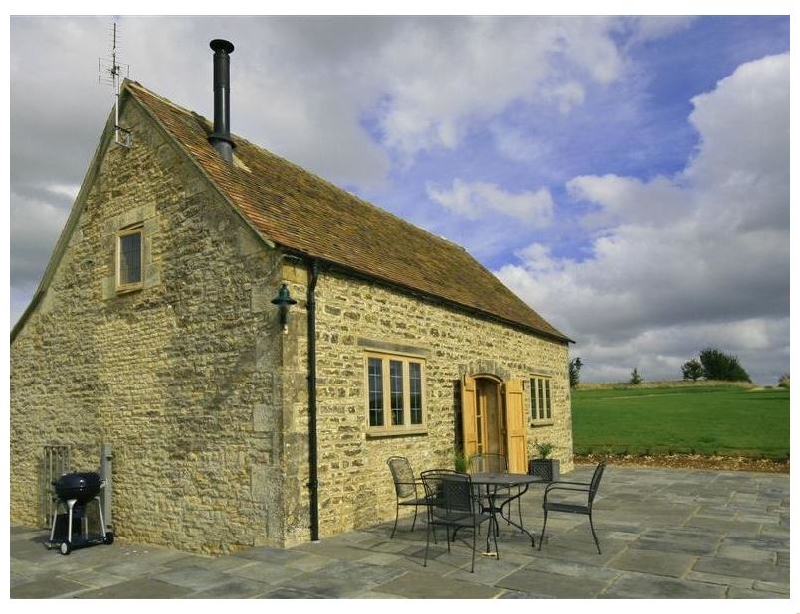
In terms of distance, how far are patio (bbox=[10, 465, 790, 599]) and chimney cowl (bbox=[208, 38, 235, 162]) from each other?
6.41 m

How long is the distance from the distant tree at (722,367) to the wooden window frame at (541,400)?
8788cm

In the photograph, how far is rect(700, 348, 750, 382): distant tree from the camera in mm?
94875

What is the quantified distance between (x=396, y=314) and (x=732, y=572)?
6051mm

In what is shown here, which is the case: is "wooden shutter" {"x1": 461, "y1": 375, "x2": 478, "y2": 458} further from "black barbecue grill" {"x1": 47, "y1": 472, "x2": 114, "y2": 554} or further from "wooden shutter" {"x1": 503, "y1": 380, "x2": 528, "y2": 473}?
"black barbecue grill" {"x1": 47, "y1": 472, "x2": 114, "y2": 554}

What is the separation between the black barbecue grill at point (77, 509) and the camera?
967 centimetres

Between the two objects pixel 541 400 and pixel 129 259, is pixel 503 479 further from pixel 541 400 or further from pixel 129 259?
pixel 541 400

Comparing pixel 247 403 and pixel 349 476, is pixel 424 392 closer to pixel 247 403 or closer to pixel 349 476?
pixel 349 476

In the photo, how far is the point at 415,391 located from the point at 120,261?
5580 millimetres

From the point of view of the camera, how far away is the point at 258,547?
824 cm

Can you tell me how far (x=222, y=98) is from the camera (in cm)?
1154

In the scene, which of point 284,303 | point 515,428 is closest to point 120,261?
point 284,303

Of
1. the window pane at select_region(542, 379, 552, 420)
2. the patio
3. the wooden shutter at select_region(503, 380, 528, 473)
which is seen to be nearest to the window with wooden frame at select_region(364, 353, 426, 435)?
the patio

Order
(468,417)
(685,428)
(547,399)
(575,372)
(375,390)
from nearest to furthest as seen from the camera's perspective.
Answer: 1. (375,390)
2. (468,417)
3. (547,399)
4. (685,428)
5. (575,372)

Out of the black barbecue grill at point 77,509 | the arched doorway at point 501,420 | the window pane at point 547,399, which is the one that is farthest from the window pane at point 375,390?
the window pane at point 547,399
